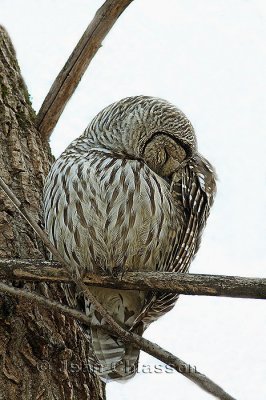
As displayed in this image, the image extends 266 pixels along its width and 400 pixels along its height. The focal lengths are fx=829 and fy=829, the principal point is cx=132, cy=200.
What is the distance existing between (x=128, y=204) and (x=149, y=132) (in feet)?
1.55

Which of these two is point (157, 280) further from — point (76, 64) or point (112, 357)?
point (76, 64)

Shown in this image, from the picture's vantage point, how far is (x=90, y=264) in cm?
347

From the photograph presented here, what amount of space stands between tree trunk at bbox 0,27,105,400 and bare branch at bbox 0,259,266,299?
298mm

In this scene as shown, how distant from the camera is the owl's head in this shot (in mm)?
3689

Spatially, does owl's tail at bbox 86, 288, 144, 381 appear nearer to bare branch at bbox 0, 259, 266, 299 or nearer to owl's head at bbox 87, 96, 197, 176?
bare branch at bbox 0, 259, 266, 299

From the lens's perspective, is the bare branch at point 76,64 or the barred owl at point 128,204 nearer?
the barred owl at point 128,204

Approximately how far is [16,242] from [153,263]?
0.61 meters

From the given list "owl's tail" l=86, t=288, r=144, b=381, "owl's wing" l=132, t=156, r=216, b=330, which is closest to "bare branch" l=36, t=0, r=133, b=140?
"owl's wing" l=132, t=156, r=216, b=330

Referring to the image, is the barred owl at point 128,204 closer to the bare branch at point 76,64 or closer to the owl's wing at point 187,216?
the owl's wing at point 187,216

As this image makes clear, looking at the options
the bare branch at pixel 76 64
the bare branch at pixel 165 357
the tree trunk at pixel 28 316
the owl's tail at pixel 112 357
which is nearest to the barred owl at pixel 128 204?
the owl's tail at pixel 112 357

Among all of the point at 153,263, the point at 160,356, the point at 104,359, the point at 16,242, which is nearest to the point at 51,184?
the point at 16,242

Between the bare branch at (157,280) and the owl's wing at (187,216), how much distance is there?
41cm

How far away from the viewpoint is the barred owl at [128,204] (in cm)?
344

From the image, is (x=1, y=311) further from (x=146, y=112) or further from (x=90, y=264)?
(x=146, y=112)
